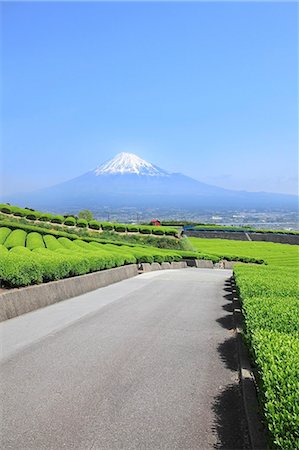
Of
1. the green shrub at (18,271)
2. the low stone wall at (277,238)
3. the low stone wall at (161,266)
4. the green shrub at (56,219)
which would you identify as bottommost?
the low stone wall at (277,238)

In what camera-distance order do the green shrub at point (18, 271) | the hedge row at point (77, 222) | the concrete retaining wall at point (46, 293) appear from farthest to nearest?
the hedge row at point (77, 222)
the green shrub at point (18, 271)
the concrete retaining wall at point (46, 293)

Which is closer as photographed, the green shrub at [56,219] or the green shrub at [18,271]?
the green shrub at [18,271]

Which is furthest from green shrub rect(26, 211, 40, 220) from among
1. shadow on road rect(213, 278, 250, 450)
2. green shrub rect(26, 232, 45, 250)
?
shadow on road rect(213, 278, 250, 450)

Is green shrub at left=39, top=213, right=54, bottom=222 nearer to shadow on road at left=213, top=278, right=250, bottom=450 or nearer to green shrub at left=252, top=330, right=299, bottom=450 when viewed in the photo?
shadow on road at left=213, top=278, right=250, bottom=450

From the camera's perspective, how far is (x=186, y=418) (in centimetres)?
531

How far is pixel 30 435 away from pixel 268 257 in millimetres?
44778

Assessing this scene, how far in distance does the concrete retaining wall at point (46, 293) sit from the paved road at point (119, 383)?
15.0 inches

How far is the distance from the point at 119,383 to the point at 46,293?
7.22 meters

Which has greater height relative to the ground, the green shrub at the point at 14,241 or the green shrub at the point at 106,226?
the green shrub at the point at 14,241

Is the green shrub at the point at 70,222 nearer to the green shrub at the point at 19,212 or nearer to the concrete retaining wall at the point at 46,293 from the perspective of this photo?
the green shrub at the point at 19,212

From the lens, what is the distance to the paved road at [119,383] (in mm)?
4824

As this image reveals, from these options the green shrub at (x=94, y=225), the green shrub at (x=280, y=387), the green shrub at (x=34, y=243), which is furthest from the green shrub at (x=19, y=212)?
the green shrub at (x=280, y=387)

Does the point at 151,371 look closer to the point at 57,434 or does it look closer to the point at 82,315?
the point at 57,434

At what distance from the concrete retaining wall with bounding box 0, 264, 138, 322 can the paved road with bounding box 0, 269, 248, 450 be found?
0.38 meters
